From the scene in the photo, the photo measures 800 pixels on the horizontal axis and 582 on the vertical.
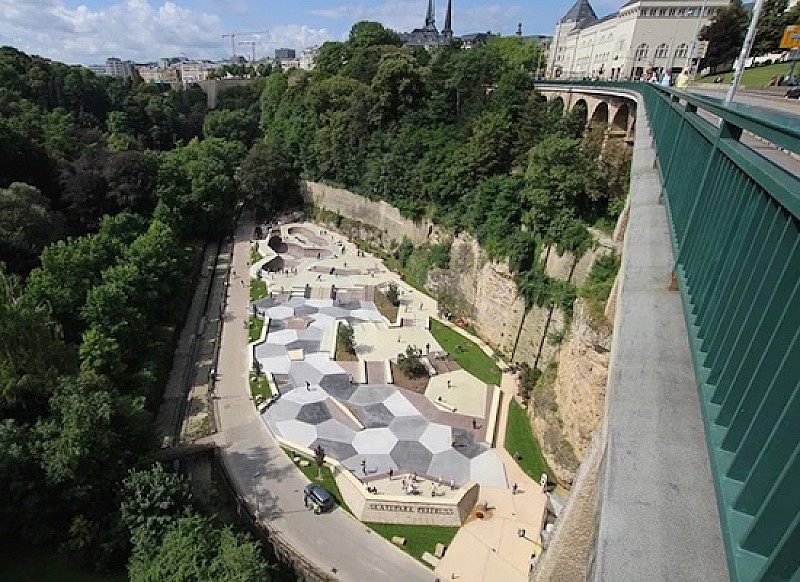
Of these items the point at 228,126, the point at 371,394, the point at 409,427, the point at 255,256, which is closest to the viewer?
the point at 409,427

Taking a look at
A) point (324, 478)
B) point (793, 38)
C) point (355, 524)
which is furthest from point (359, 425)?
point (793, 38)

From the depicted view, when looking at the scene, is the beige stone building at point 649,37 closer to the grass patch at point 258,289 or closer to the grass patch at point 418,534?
the grass patch at point 258,289

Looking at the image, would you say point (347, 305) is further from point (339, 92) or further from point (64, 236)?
point (339, 92)

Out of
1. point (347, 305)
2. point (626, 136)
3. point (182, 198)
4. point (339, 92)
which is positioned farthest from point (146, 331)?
point (339, 92)

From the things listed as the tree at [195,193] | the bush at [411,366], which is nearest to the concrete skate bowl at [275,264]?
the tree at [195,193]

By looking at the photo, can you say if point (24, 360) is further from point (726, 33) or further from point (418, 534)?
point (726, 33)

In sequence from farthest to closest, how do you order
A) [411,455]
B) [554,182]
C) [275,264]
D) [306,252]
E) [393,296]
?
[306,252] < [275,264] < [393,296] < [554,182] < [411,455]
